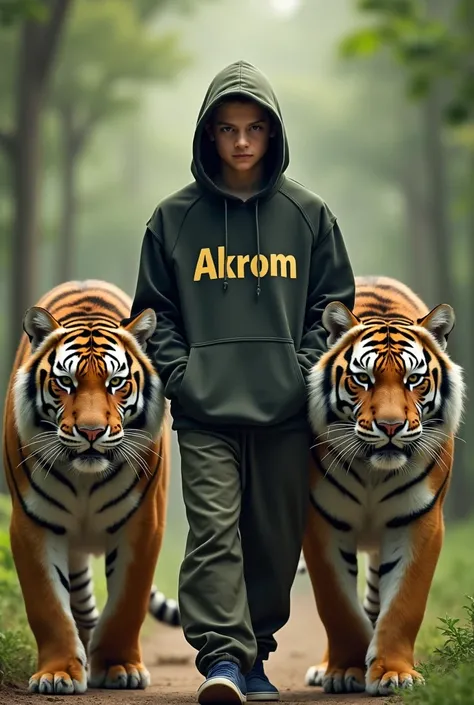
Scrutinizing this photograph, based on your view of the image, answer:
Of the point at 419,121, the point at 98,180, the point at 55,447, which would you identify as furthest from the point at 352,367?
the point at 98,180

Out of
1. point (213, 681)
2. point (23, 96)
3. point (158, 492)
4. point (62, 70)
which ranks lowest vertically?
point (213, 681)

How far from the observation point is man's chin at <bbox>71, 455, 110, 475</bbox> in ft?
16.7

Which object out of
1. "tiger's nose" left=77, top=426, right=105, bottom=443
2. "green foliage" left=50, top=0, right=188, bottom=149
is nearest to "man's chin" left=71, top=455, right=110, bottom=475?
"tiger's nose" left=77, top=426, right=105, bottom=443

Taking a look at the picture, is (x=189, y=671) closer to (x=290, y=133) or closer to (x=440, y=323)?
(x=440, y=323)

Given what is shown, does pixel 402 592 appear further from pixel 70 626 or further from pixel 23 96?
pixel 23 96

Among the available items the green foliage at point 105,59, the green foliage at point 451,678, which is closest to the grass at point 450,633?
the green foliage at point 451,678

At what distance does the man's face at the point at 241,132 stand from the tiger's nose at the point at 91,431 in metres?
1.24

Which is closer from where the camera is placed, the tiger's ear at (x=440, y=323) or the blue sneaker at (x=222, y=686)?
the blue sneaker at (x=222, y=686)

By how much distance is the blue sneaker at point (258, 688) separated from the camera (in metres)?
4.99

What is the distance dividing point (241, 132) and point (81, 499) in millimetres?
1705

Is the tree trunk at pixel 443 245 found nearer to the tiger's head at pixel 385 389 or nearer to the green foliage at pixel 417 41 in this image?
the green foliage at pixel 417 41

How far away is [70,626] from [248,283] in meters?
1.66

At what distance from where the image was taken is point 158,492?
18.6 ft

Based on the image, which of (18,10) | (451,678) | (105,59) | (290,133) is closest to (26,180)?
(18,10)
